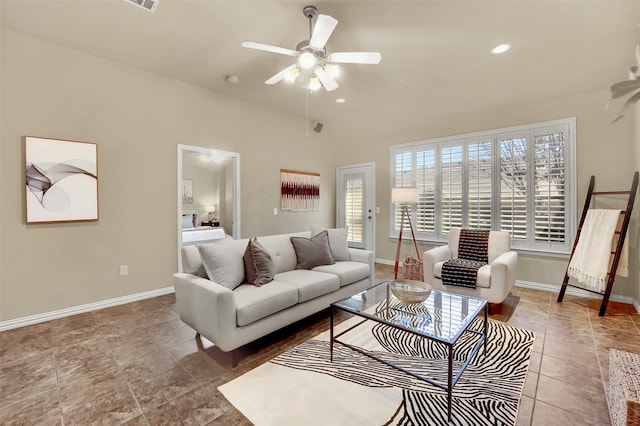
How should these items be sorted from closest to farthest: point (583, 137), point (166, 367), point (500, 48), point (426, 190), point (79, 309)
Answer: point (166, 367)
point (500, 48)
point (79, 309)
point (583, 137)
point (426, 190)

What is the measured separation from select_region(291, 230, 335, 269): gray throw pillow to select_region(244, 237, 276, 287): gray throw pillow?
23.9 inches

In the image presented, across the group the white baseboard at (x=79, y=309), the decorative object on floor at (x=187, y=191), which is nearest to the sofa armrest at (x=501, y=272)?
the white baseboard at (x=79, y=309)

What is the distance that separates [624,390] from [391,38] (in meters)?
3.00

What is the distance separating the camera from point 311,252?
132 inches

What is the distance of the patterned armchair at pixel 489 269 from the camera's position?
3.05 m

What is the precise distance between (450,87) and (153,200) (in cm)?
423

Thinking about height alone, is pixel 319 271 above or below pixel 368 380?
above

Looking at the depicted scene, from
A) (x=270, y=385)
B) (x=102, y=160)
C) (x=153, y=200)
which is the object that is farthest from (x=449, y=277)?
(x=102, y=160)

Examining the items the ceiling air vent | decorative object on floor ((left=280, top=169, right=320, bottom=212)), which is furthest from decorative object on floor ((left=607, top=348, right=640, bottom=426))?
decorative object on floor ((left=280, top=169, right=320, bottom=212))

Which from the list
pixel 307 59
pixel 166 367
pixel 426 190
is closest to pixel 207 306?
pixel 166 367

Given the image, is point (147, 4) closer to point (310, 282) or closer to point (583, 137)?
point (310, 282)

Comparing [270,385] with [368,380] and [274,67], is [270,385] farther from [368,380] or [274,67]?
[274,67]

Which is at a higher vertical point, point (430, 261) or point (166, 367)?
point (430, 261)

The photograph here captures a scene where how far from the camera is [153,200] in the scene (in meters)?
3.71
